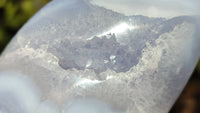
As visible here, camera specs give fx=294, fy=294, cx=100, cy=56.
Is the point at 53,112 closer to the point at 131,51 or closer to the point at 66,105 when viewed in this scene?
the point at 66,105

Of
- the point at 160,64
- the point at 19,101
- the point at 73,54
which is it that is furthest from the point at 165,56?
the point at 19,101

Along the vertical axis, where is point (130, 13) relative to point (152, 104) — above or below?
above

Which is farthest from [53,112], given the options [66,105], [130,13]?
[130,13]

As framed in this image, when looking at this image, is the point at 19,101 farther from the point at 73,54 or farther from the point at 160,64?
the point at 160,64

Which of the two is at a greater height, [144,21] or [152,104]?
[144,21]
